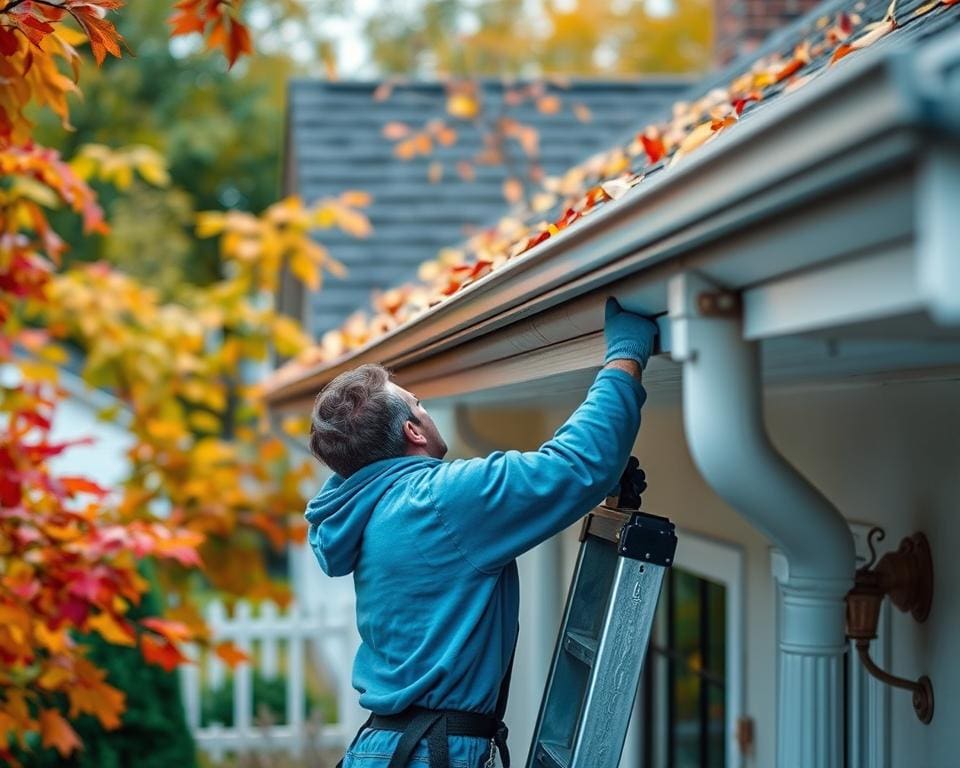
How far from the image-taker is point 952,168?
1069mm

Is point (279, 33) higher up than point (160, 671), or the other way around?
point (279, 33)

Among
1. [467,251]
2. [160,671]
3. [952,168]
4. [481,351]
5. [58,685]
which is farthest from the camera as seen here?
[160,671]

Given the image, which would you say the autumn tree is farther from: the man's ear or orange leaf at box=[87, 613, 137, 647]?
the man's ear

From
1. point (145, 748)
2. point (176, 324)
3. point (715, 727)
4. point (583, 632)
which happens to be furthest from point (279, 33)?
point (583, 632)

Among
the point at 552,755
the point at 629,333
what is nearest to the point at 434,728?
the point at 552,755

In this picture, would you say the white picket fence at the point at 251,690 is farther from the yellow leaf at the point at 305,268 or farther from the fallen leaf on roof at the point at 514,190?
the fallen leaf on roof at the point at 514,190

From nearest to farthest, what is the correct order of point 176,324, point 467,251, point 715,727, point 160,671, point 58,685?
1. point 58,685
2. point 715,727
3. point 467,251
4. point 160,671
5. point 176,324

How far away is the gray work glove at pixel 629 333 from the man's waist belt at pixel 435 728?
0.84 m

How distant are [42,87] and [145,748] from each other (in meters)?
5.07

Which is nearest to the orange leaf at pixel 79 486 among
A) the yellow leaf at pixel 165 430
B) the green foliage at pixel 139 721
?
the green foliage at pixel 139 721

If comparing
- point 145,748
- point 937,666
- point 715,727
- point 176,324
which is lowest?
point 145,748

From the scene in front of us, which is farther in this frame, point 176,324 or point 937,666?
point 176,324

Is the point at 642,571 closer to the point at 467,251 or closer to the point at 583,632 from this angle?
the point at 583,632

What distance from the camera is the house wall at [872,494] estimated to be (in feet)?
7.89
